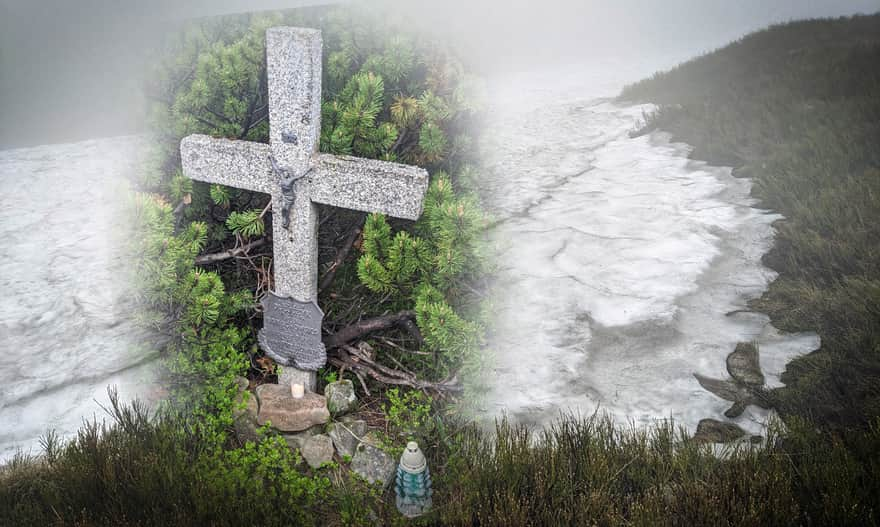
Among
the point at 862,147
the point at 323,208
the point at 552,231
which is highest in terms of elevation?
the point at 862,147

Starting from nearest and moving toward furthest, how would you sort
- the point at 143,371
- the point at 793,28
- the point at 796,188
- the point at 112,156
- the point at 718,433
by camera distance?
the point at 718,433, the point at 143,371, the point at 796,188, the point at 112,156, the point at 793,28

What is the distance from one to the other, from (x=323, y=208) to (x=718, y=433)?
9.49 feet

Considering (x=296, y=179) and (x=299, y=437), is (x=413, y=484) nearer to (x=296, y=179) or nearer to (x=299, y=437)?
(x=299, y=437)

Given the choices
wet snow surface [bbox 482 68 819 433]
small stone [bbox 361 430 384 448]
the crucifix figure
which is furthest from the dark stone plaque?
wet snow surface [bbox 482 68 819 433]

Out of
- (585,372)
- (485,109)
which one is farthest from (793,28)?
(585,372)

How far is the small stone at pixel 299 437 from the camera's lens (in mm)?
3224

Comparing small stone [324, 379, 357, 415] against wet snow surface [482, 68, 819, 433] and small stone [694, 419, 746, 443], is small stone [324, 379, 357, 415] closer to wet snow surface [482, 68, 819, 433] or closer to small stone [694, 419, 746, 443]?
wet snow surface [482, 68, 819, 433]

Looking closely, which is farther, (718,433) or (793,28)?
(793,28)

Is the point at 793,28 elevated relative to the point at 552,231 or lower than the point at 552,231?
elevated

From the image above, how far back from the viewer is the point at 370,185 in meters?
3.10

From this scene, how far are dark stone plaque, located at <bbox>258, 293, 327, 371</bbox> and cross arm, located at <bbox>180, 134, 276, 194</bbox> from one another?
27.9 inches

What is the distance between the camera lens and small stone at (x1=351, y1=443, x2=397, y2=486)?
3075 millimetres

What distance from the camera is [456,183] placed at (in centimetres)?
402

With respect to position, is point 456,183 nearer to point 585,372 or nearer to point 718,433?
point 585,372
